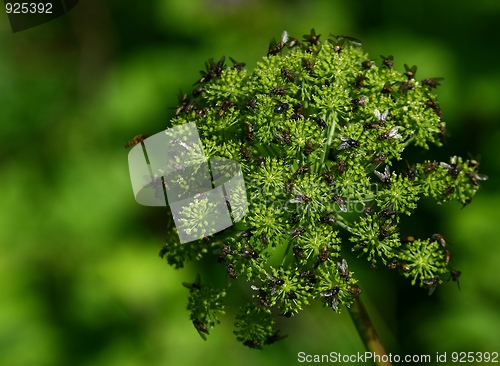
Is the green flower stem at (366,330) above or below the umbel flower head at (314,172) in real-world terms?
below

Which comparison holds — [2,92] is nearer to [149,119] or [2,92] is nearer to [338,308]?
[149,119]

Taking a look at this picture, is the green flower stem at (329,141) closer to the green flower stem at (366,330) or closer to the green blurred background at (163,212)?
the green flower stem at (366,330)

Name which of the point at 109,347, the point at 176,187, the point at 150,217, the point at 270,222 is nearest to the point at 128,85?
the point at 150,217

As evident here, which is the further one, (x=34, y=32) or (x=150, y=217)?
(x=34, y=32)

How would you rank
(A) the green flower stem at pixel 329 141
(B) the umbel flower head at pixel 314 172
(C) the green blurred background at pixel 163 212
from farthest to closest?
(C) the green blurred background at pixel 163 212
(A) the green flower stem at pixel 329 141
(B) the umbel flower head at pixel 314 172

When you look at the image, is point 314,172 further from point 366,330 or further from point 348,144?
point 366,330

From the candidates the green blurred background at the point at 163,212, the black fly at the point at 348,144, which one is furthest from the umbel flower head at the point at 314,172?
the green blurred background at the point at 163,212
